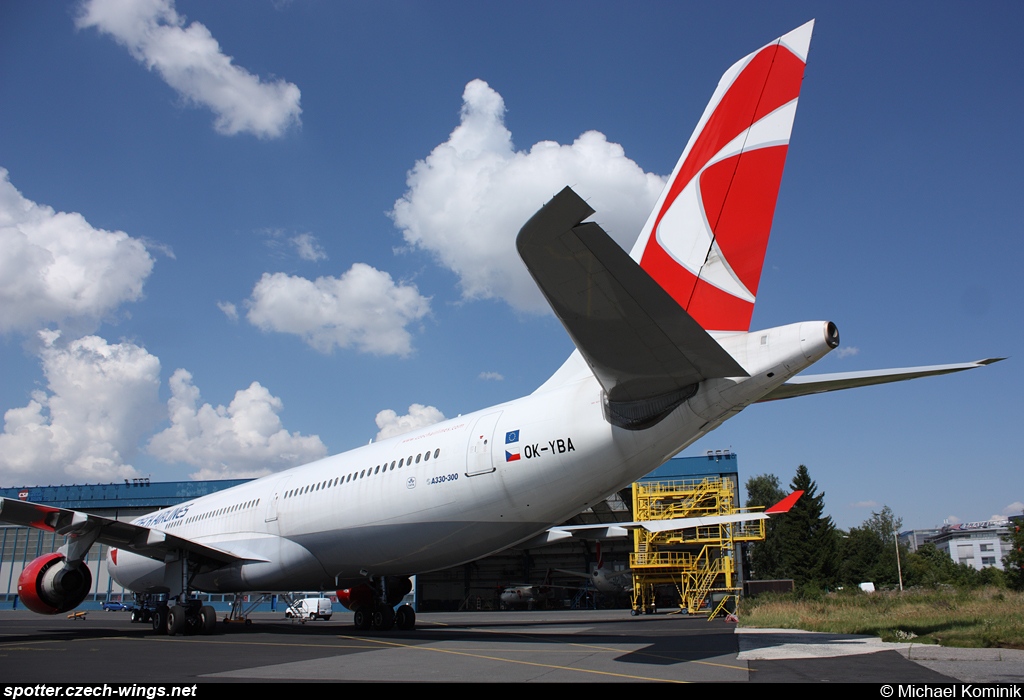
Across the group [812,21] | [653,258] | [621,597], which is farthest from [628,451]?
[621,597]

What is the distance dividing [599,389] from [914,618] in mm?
10969

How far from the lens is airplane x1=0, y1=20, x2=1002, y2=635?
6285mm

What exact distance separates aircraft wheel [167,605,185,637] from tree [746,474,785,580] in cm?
4134

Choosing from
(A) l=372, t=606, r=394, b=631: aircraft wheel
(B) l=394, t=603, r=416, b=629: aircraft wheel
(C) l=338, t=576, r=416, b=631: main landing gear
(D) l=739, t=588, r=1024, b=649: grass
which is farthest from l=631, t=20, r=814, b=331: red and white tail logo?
(B) l=394, t=603, r=416, b=629: aircraft wheel

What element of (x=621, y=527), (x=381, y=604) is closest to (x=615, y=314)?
(x=621, y=527)

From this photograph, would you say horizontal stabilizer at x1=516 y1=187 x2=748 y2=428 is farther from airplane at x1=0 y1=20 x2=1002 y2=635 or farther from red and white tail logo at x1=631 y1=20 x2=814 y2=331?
red and white tail logo at x1=631 y1=20 x2=814 y2=331

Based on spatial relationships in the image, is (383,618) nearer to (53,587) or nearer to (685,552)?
(53,587)

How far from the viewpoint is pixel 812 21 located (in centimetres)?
804

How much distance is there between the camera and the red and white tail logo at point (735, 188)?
8078 millimetres

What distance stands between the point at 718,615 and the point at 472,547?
14.8m

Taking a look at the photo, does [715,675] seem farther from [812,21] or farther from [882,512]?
[882,512]

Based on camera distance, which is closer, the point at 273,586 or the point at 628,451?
the point at 628,451

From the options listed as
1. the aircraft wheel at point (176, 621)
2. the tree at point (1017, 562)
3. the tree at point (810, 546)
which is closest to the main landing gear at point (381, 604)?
the aircraft wheel at point (176, 621)

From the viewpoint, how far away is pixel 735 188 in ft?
27.1
